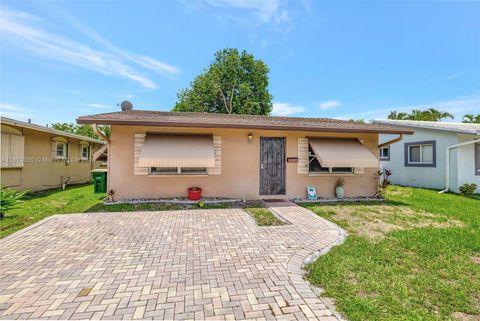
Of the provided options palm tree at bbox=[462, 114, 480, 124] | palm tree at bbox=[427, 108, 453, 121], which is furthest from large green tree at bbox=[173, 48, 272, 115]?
palm tree at bbox=[462, 114, 480, 124]

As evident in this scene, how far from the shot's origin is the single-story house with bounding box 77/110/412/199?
33.1 ft

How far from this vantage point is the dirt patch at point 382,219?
7383 mm

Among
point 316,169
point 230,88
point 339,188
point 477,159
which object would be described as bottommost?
point 339,188

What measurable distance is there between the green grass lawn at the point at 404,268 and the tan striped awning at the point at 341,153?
280 cm

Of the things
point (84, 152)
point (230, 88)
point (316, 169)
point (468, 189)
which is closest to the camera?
point (316, 169)

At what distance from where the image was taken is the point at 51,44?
11.1 meters

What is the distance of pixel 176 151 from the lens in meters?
9.91

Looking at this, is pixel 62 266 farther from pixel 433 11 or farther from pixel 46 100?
pixel 46 100

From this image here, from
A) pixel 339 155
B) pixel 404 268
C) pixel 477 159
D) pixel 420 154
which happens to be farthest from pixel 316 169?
pixel 477 159

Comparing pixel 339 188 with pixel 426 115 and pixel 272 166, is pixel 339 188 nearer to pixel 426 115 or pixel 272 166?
pixel 272 166

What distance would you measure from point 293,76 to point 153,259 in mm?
24369

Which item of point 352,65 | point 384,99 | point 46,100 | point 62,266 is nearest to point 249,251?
point 62,266

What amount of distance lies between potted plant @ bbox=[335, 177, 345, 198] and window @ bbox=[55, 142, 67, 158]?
18176mm

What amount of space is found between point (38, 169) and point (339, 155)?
57.3 feet
